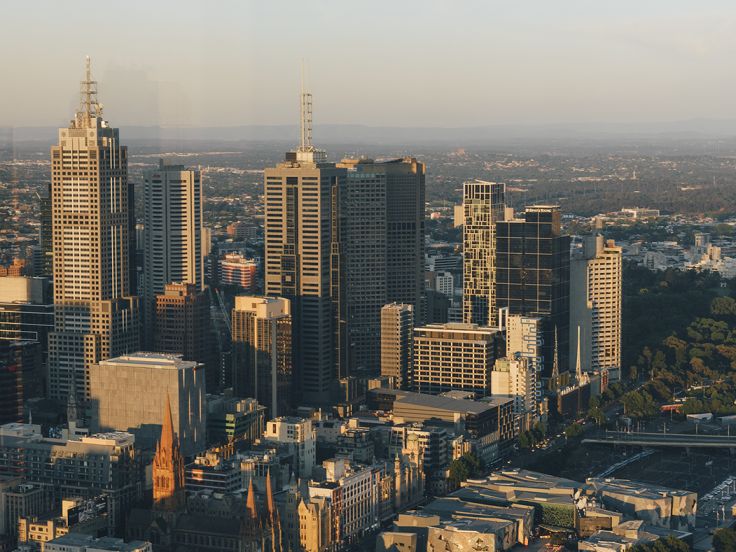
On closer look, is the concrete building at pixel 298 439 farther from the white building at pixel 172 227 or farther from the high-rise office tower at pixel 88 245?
the white building at pixel 172 227

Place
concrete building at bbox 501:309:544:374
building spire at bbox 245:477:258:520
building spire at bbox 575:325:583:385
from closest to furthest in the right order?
1. building spire at bbox 245:477:258:520
2. concrete building at bbox 501:309:544:374
3. building spire at bbox 575:325:583:385

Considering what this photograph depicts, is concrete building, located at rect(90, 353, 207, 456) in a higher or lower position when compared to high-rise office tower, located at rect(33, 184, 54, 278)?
lower

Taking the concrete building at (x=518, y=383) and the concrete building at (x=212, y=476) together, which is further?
the concrete building at (x=518, y=383)

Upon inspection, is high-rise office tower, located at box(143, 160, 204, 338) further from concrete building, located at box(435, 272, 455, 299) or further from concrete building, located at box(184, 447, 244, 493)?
concrete building, located at box(184, 447, 244, 493)

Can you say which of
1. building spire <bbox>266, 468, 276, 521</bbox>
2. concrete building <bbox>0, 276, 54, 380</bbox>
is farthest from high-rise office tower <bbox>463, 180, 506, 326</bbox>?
building spire <bbox>266, 468, 276, 521</bbox>

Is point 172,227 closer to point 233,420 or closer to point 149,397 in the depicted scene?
point 233,420

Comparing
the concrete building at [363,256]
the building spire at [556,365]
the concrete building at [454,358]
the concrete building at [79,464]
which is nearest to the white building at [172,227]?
the concrete building at [363,256]
